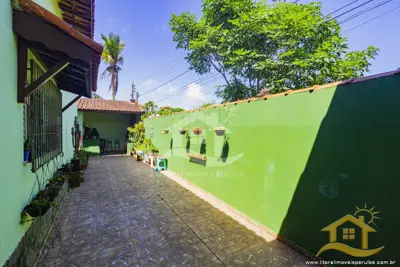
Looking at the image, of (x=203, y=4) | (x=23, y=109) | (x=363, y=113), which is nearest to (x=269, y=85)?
(x=203, y=4)

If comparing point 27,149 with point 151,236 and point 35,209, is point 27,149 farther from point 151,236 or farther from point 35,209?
point 151,236

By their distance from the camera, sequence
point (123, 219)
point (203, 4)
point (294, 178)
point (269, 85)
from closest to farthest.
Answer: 1. point (294, 178)
2. point (123, 219)
3. point (269, 85)
4. point (203, 4)

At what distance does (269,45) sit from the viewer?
9570 millimetres

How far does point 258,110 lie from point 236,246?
252 centimetres

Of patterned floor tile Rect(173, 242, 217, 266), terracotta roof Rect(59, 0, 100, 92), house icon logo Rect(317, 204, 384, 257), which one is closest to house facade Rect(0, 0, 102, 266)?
terracotta roof Rect(59, 0, 100, 92)

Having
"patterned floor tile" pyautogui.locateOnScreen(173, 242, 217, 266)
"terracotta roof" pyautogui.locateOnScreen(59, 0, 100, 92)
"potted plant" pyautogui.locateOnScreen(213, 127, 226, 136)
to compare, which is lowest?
"patterned floor tile" pyautogui.locateOnScreen(173, 242, 217, 266)

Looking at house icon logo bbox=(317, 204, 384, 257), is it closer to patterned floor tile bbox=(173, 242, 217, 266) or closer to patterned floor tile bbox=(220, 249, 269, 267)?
patterned floor tile bbox=(220, 249, 269, 267)

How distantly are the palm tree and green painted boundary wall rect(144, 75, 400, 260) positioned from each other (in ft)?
68.3

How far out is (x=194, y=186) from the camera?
6.45 metres

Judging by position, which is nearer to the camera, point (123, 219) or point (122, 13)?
point (123, 219)

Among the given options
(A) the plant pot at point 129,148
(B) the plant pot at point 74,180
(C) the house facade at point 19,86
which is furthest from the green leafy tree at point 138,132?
(C) the house facade at point 19,86

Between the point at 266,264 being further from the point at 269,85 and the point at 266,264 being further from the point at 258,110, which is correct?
the point at 269,85

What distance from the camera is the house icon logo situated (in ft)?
7.45

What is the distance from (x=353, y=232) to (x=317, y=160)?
984 millimetres
